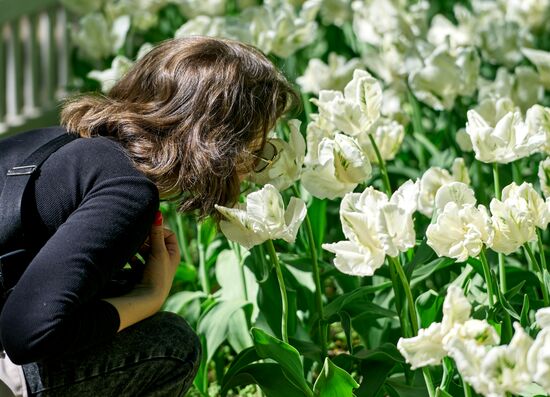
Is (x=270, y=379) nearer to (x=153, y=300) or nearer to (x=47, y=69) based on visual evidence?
(x=153, y=300)

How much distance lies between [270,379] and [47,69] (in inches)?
122

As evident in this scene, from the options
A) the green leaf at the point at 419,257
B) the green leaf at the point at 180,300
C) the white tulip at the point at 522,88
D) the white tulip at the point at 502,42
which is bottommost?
the green leaf at the point at 180,300

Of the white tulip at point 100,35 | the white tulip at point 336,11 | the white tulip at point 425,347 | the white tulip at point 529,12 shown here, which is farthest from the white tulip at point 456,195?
the white tulip at point 529,12

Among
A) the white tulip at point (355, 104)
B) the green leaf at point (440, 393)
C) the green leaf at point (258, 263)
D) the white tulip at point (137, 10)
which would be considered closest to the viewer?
the green leaf at point (440, 393)

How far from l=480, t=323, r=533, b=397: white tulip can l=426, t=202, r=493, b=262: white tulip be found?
13.6 inches

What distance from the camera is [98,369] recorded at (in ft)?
6.21

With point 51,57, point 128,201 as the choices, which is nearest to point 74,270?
point 128,201

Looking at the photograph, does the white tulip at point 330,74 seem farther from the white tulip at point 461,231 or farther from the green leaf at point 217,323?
the white tulip at point 461,231

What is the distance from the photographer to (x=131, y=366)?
6.31 feet

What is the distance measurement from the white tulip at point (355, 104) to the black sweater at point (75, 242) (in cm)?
51

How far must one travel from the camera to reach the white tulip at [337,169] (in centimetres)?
202

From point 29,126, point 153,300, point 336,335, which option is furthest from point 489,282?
point 29,126

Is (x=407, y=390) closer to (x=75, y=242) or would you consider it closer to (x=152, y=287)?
(x=152, y=287)

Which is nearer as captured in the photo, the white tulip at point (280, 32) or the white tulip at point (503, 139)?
the white tulip at point (503, 139)
